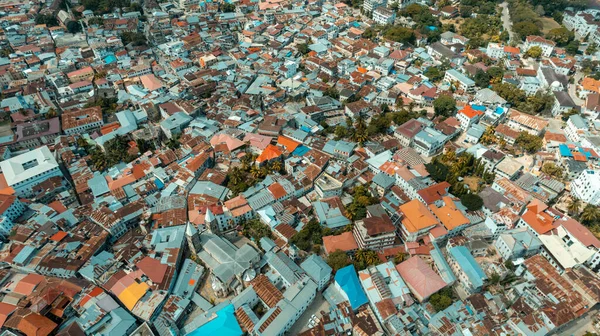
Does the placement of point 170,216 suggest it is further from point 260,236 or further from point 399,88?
point 399,88

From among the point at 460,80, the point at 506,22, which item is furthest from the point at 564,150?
the point at 506,22

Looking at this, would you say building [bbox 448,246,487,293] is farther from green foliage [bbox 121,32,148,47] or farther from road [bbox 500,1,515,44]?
green foliage [bbox 121,32,148,47]

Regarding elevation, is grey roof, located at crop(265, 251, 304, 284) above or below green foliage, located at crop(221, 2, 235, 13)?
below

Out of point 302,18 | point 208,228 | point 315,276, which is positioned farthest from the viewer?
point 302,18

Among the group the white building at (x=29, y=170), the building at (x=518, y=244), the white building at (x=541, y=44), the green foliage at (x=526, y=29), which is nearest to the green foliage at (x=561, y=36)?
the green foliage at (x=526, y=29)

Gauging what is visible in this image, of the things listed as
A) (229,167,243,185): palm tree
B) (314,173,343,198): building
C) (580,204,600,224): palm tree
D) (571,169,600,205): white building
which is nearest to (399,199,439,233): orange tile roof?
(314,173,343,198): building

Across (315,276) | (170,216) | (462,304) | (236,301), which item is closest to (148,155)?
(170,216)
